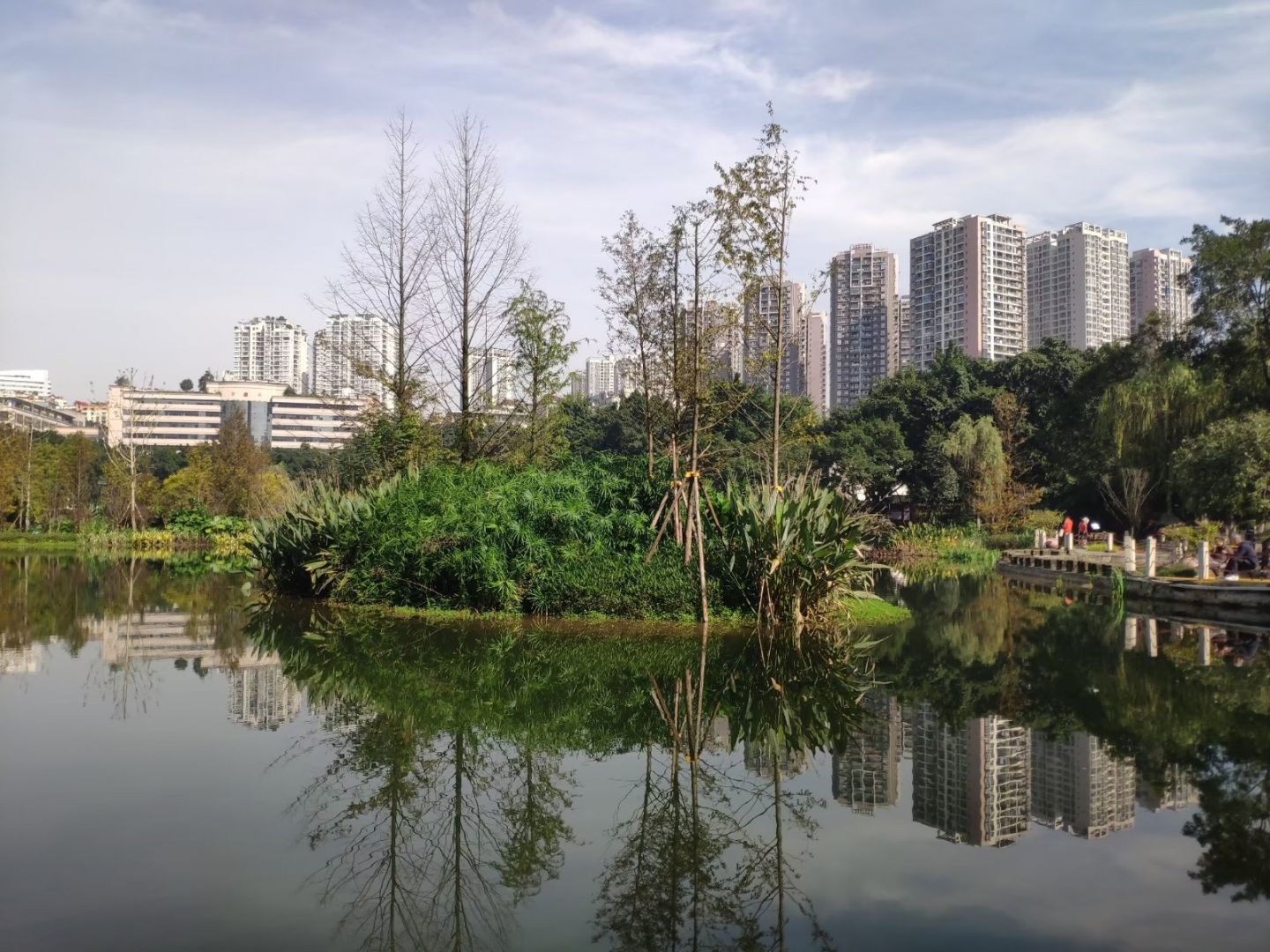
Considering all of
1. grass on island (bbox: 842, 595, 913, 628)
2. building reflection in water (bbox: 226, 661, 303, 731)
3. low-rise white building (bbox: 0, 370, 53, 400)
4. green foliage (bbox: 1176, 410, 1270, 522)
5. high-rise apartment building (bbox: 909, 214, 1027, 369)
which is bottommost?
building reflection in water (bbox: 226, 661, 303, 731)

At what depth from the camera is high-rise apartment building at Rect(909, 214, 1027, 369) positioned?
56.4 metres

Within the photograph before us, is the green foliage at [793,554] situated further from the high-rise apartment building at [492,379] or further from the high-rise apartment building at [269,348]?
the high-rise apartment building at [269,348]

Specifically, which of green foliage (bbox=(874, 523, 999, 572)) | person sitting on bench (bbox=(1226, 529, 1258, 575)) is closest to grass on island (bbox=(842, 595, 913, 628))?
person sitting on bench (bbox=(1226, 529, 1258, 575))

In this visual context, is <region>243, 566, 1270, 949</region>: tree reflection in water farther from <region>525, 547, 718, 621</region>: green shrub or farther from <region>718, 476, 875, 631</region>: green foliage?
<region>525, 547, 718, 621</region>: green shrub

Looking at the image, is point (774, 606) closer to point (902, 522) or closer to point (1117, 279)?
point (902, 522)

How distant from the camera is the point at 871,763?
21.9ft

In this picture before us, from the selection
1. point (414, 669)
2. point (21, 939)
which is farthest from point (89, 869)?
point (414, 669)

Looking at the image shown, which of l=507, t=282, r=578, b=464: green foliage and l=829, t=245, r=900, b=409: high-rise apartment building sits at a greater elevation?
l=829, t=245, r=900, b=409: high-rise apartment building

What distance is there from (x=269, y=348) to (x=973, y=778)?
412 feet

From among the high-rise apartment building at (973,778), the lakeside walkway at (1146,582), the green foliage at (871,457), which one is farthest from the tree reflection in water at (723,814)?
the green foliage at (871,457)

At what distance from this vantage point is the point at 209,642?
37.8 feet

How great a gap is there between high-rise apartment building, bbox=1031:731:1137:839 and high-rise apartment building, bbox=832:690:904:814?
819 mm

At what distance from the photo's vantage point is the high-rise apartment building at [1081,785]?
5.57 m

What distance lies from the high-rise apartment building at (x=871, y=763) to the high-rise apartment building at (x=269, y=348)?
122 m
